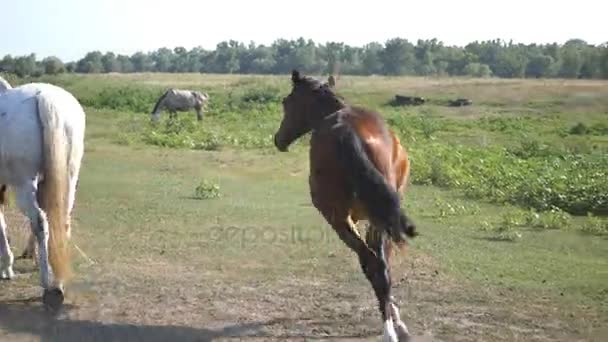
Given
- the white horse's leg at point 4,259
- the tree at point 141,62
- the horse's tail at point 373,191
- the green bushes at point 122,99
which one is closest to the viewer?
the horse's tail at point 373,191

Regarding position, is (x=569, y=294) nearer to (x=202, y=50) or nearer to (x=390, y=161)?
(x=390, y=161)

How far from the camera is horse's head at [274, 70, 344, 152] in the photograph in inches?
269

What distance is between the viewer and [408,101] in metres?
38.3

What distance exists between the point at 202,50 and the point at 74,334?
358ft

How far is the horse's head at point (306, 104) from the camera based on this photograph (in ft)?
22.4

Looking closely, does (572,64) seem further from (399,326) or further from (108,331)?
(108,331)

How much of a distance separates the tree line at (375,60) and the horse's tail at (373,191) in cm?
616

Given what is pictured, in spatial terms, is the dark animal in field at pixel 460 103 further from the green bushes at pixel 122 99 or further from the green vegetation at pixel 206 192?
the green vegetation at pixel 206 192

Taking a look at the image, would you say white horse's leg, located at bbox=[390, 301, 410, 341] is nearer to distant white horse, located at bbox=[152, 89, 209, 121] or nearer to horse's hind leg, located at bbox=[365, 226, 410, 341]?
horse's hind leg, located at bbox=[365, 226, 410, 341]

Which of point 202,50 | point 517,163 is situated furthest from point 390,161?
point 202,50

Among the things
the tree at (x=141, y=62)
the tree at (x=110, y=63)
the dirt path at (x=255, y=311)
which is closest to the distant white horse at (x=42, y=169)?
the dirt path at (x=255, y=311)

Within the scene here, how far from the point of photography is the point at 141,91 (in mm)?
45000

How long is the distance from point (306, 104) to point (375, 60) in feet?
214

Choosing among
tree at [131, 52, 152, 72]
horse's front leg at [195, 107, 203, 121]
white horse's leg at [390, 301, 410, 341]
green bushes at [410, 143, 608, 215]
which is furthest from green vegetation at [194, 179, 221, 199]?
tree at [131, 52, 152, 72]
